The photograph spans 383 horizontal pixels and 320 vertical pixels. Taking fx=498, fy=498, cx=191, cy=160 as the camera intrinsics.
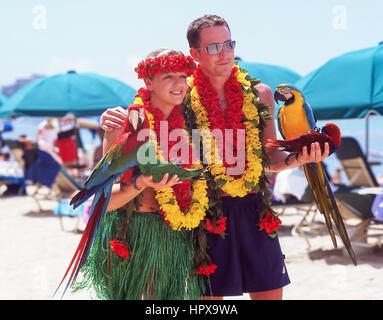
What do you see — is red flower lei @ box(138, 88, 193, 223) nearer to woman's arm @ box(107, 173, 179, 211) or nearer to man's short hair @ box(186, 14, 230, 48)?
woman's arm @ box(107, 173, 179, 211)

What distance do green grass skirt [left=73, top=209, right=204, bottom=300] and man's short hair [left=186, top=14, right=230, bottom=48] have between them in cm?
77

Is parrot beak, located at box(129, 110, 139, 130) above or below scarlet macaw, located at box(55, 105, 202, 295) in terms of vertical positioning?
above

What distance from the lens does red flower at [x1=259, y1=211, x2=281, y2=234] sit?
2.11 m

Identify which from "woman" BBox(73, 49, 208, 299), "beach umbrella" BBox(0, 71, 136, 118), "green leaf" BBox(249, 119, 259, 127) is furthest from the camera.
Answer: "beach umbrella" BBox(0, 71, 136, 118)

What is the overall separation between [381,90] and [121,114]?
435cm

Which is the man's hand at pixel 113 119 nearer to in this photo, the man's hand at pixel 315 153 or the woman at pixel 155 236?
the woman at pixel 155 236

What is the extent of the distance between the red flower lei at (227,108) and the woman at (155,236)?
19 cm

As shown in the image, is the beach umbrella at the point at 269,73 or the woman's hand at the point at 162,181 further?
the beach umbrella at the point at 269,73

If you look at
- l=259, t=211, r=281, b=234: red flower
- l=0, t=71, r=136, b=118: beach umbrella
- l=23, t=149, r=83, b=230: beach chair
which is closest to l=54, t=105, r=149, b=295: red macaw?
l=259, t=211, r=281, b=234: red flower

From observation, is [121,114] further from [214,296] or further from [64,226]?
[64,226]

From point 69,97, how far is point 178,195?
7.20 metres

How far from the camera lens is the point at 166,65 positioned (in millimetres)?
1886

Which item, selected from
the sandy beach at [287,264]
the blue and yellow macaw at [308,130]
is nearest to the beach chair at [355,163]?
the sandy beach at [287,264]

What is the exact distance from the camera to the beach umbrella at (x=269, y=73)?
8008 mm
